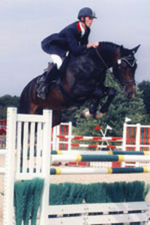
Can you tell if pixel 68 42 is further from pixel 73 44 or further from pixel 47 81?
pixel 47 81

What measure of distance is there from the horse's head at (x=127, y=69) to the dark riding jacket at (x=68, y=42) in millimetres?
429

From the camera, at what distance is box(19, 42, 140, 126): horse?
Answer: 18.6ft

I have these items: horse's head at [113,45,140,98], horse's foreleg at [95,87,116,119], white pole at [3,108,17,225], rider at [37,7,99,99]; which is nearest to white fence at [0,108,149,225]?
white pole at [3,108,17,225]

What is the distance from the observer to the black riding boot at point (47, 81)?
5.98 metres

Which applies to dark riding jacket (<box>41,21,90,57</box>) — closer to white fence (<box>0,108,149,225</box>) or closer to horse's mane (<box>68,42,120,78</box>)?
horse's mane (<box>68,42,120,78</box>)

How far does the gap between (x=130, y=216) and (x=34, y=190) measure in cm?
125

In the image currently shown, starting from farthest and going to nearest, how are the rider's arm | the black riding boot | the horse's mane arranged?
the black riding boot → the horse's mane → the rider's arm

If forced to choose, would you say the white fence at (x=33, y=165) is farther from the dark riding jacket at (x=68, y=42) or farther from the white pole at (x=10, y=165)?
the dark riding jacket at (x=68, y=42)

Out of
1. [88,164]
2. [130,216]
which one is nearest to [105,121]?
[88,164]

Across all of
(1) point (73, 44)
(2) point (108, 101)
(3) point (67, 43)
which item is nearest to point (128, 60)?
(2) point (108, 101)

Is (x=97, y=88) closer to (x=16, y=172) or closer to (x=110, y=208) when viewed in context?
(x=110, y=208)

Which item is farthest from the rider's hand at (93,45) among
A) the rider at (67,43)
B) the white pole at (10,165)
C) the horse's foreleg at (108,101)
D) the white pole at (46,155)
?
the white pole at (10,165)

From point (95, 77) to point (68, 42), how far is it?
0.50m

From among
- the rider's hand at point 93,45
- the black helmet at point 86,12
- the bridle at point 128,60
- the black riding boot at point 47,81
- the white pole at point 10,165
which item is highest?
the black helmet at point 86,12
